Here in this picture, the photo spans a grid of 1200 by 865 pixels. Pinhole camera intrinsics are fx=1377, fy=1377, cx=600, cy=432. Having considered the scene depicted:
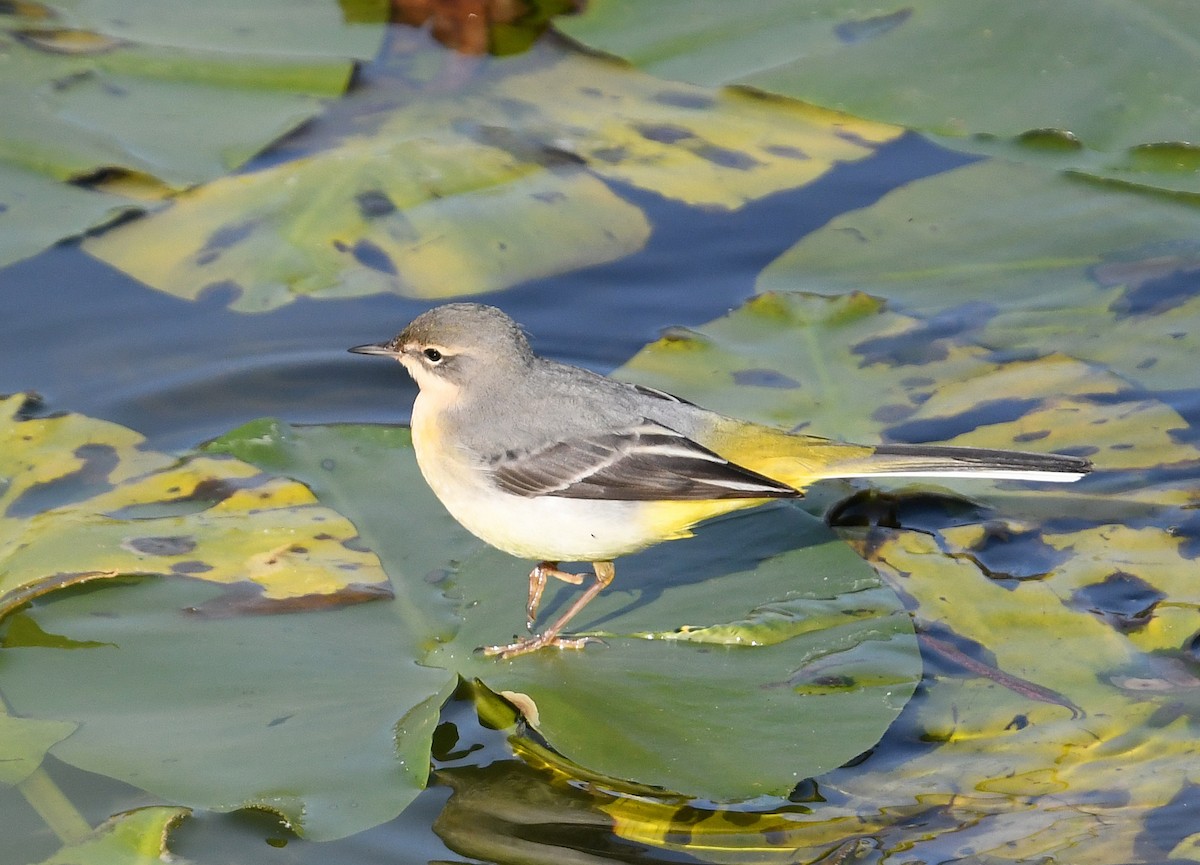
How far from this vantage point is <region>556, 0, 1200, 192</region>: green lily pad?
780 centimetres

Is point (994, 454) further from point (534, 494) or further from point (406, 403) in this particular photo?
point (406, 403)

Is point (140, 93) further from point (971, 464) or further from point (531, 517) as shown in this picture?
point (971, 464)

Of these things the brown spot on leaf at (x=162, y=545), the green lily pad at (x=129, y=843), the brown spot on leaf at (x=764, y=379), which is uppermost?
the brown spot on leaf at (x=764, y=379)

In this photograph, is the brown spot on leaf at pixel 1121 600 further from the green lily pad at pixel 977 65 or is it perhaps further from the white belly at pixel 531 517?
the green lily pad at pixel 977 65

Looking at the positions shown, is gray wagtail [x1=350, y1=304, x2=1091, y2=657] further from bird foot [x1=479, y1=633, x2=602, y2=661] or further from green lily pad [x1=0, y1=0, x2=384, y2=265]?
green lily pad [x1=0, y1=0, x2=384, y2=265]

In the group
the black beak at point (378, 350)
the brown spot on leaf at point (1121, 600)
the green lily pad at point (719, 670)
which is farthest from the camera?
the black beak at point (378, 350)

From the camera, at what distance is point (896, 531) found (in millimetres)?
6410

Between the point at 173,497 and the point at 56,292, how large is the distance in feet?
8.82

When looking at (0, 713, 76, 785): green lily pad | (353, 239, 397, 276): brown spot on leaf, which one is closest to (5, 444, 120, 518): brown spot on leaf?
(0, 713, 76, 785): green lily pad

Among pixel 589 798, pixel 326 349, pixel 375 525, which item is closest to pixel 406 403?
pixel 326 349

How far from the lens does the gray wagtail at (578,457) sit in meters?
5.61

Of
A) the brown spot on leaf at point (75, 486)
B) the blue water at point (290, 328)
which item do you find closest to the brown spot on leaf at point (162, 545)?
the brown spot on leaf at point (75, 486)

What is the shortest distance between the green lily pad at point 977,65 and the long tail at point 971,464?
280cm

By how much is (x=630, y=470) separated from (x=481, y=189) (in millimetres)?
2816
